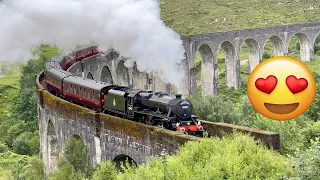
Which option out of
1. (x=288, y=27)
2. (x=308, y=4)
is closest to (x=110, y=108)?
(x=288, y=27)

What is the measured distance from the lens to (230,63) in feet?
185

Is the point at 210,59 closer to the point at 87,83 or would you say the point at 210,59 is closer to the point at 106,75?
the point at 106,75

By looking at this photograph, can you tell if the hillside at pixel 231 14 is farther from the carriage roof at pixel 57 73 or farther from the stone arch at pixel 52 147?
the stone arch at pixel 52 147

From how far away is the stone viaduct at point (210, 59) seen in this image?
4366 centimetres

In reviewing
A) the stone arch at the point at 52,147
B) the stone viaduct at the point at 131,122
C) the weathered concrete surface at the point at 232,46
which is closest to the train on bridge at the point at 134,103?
the stone viaduct at the point at 131,122

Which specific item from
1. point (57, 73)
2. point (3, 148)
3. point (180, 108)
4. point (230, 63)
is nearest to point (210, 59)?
point (230, 63)

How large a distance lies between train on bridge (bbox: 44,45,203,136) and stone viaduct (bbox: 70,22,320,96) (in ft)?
38.0

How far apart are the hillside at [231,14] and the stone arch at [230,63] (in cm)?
2793

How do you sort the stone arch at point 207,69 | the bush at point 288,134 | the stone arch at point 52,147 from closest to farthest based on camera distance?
the bush at point 288,134 < the stone arch at point 52,147 < the stone arch at point 207,69

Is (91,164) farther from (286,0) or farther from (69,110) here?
(286,0)

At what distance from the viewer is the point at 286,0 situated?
98.9 meters

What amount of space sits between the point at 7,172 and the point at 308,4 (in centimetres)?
7698

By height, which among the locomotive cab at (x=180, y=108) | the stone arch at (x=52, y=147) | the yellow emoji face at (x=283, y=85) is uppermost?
the yellow emoji face at (x=283, y=85)

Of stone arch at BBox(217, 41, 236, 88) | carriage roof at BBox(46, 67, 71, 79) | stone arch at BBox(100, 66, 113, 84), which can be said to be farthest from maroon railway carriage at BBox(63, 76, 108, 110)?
stone arch at BBox(217, 41, 236, 88)
